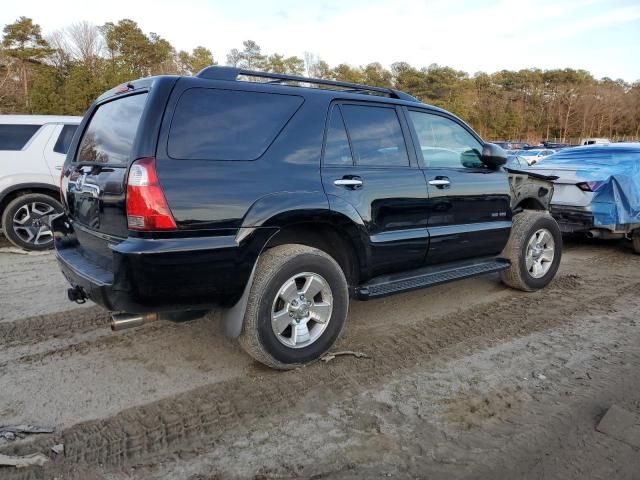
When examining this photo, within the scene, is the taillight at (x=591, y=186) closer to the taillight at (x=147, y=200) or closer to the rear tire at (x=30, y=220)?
the taillight at (x=147, y=200)

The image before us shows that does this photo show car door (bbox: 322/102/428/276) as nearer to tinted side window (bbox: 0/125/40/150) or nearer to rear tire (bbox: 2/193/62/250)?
rear tire (bbox: 2/193/62/250)

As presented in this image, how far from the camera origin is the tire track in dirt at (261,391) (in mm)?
2525

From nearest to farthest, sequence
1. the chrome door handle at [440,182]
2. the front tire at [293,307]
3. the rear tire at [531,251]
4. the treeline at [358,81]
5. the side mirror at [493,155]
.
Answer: the front tire at [293,307]
the chrome door handle at [440,182]
the side mirror at [493,155]
the rear tire at [531,251]
the treeline at [358,81]

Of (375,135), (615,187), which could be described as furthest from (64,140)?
(615,187)

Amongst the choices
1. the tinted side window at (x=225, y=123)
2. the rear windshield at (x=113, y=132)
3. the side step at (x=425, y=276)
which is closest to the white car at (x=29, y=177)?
the rear windshield at (x=113, y=132)

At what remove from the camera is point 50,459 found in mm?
2422

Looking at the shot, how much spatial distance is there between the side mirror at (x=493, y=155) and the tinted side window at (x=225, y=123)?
6.91 ft

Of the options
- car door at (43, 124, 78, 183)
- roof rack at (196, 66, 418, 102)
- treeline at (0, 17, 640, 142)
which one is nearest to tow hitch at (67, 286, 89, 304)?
roof rack at (196, 66, 418, 102)

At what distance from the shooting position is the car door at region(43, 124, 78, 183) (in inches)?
277

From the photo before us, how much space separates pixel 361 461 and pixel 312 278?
1.25m

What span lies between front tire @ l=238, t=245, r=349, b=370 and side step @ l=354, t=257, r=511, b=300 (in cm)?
28

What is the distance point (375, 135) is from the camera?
3.86 m

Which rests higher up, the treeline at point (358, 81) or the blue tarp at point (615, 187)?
the treeline at point (358, 81)

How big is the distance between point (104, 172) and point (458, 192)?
2.81 meters
